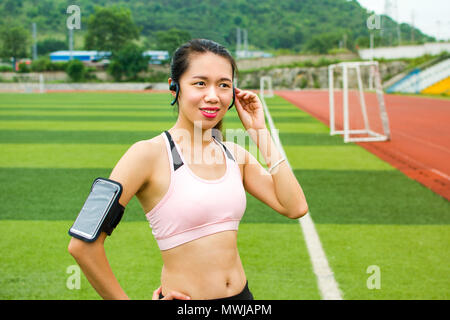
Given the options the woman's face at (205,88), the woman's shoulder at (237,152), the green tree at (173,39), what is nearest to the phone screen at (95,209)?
the woman's face at (205,88)

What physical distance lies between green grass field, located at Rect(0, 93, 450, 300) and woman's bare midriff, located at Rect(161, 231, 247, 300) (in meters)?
2.62

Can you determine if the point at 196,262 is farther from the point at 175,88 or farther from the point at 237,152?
the point at 175,88

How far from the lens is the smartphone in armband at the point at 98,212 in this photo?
5.32 feet

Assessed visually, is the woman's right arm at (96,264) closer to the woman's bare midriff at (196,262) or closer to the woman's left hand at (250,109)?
the woman's bare midriff at (196,262)

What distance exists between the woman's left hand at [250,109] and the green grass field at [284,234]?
8.61 feet

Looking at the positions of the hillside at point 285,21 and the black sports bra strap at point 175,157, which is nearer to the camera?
the black sports bra strap at point 175,157

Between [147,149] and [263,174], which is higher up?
[147,149]

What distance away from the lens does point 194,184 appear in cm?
189

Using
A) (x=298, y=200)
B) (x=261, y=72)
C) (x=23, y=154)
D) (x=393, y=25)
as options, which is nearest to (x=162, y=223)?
(x=298, y=200)

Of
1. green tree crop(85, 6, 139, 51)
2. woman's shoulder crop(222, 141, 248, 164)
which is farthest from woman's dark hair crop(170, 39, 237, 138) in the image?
green tree crop(85, 6, 139, 51)

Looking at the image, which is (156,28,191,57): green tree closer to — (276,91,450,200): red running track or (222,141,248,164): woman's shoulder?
(222,141,248,164): woman's shoulder

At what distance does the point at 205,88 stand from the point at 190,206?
430 millimetres

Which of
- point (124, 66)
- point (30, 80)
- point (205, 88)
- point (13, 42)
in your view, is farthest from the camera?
point (13, 42)

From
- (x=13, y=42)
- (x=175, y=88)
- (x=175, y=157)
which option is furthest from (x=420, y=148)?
(x=13, y=42)
